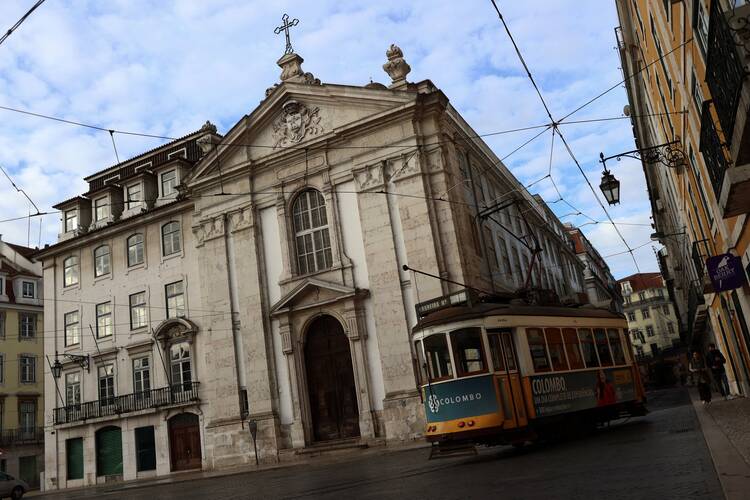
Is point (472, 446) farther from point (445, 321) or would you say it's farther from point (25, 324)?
point (25, 324)

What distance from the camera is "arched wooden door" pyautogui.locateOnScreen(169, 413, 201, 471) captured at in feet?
87.8

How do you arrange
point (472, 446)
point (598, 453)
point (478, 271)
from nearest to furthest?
point (598, 453) < point (472, 446) < point (478, 271)

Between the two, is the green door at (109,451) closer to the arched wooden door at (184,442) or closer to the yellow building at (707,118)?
the arched wooden door at (184,442)

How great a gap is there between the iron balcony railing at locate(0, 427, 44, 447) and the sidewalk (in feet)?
126

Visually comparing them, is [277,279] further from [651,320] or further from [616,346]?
[651,320]

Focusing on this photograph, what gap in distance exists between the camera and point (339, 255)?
24.5 m

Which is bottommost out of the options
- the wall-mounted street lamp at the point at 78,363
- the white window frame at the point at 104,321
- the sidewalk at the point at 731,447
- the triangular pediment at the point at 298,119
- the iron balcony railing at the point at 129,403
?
the sidewalk at the point at 731,447

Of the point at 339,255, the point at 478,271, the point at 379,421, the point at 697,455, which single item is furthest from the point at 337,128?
the point at 697,455

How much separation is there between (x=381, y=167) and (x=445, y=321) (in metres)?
11.8

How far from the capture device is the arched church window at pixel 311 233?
2525 centimetres

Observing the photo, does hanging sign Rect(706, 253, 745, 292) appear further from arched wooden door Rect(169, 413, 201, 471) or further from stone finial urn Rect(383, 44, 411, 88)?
arched wooden door Rect(169, 413, 201, 471)

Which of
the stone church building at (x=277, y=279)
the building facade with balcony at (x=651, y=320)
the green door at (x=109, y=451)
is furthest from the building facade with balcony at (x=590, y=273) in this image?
the green door at (x=109, y=451)

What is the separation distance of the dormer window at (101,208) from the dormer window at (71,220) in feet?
4.36

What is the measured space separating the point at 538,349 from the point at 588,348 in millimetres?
2181
